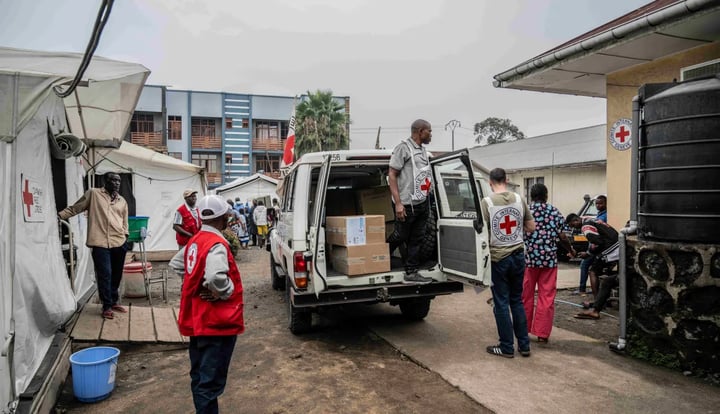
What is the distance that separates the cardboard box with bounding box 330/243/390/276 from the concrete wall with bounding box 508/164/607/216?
1534 cm

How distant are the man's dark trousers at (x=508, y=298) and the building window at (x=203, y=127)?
1323 inches

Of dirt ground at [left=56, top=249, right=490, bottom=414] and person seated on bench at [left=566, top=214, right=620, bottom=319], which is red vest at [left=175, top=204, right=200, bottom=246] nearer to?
dirt ground at [left=56, top=249, right=490, bottom=414]

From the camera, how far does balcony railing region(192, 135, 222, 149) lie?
34.6m

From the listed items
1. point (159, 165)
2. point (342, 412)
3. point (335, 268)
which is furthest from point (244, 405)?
point (159, 165)

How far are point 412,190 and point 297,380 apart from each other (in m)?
2.25

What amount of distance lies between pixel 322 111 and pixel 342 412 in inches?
1071

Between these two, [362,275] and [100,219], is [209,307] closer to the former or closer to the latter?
[362,275]

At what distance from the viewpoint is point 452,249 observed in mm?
4988

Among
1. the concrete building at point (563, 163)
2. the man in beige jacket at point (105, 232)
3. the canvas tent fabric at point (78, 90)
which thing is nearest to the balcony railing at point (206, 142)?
the concrete building at point (563, 163)

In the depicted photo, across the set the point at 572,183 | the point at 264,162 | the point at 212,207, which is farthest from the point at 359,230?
the point at 264,162

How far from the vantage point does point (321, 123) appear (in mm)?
29375

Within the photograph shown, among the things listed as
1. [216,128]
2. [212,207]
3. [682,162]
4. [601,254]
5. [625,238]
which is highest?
[216,128]

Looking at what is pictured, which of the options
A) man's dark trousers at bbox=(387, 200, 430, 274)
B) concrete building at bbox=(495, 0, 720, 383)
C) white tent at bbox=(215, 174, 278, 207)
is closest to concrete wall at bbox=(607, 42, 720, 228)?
concrete building at bbox=(495, 0, 720, 383)

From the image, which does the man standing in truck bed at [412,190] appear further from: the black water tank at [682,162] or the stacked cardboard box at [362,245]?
the black water tank at [682,162]
